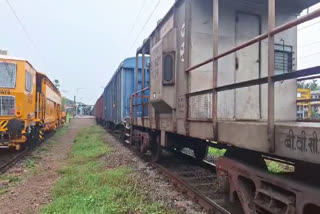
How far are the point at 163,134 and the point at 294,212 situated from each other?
4139 mm

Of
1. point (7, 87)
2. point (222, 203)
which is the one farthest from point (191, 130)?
point (7, 87)

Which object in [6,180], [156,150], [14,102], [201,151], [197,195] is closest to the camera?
[197,195]

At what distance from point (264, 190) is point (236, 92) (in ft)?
8.02

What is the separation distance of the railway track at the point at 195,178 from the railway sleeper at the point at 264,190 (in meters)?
0.33

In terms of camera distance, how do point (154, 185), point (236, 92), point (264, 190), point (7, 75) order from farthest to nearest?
point (7, 75) < point (154, 185) < point (236, 92) < point (264, 190)

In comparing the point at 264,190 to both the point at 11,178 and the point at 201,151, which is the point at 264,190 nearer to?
the point at 201,151

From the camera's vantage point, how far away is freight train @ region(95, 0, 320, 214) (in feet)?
8.66

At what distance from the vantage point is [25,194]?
586 cm

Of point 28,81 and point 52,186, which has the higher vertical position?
point 28,81

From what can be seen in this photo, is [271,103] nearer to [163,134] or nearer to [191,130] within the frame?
[191,130]

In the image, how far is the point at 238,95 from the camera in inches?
202

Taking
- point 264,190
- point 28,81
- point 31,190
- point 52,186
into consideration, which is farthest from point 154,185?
point 28,81

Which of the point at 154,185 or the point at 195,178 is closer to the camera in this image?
the point at 154,185

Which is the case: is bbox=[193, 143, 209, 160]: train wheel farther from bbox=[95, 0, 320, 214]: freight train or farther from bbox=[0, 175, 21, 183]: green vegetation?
bbox=[0, 175, 21, 183]: green vegetation
